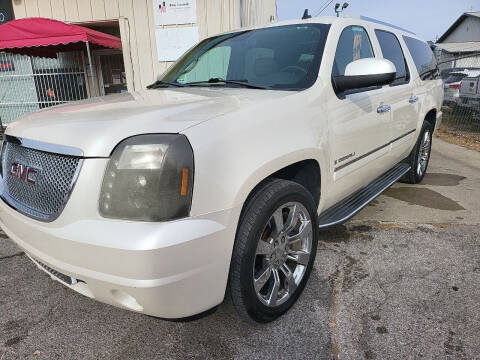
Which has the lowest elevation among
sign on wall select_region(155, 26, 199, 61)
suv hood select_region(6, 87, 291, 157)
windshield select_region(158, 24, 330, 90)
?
suv hood select_region(6, 87, 291, 157)

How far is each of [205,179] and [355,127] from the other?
1571 millimetres

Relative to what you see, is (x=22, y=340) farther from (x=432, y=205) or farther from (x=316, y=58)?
(x=432, y=205)

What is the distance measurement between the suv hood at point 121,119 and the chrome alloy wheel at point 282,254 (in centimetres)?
68

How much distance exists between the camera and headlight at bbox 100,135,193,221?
1553mm

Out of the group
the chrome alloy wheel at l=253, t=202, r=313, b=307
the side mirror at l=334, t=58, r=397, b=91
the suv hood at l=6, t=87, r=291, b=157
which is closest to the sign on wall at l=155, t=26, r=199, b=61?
the side mirror at l=334, t=58, r=397, b=91

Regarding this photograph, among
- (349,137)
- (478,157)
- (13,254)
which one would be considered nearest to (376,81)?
(349,137)

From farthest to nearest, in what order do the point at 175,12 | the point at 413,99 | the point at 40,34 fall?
1. the point at 175,12
2. the point at 40,34
3. the point at 413,99

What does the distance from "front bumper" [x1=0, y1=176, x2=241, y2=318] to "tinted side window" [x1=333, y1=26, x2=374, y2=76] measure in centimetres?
160

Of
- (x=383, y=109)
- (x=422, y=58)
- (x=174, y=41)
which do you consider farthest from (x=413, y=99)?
(x=174, y=41)

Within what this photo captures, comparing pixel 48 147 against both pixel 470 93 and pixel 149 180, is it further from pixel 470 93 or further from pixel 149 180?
pixel 470 93

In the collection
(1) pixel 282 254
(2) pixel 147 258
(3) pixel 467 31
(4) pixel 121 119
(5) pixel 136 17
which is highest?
(3) pixel 467 31

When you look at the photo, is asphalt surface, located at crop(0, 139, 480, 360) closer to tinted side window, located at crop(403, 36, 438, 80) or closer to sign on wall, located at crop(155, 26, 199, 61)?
tinted side window, located at crop(403, 36, 438, 80)

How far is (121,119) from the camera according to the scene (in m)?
1.69

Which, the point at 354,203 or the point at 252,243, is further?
the point at 354,203
